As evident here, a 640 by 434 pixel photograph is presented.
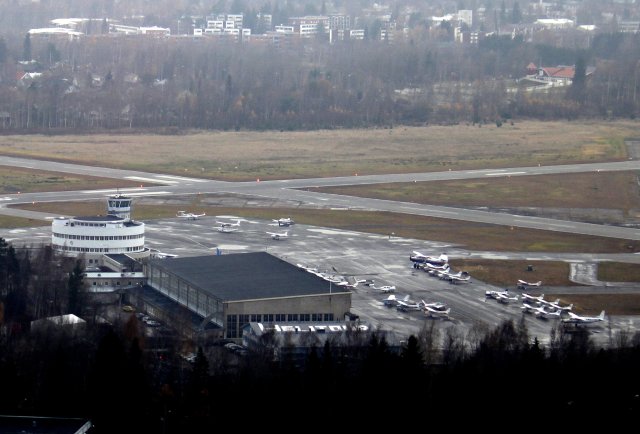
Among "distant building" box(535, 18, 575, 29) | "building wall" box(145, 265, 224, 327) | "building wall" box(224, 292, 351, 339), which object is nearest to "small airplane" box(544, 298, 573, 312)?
"building wall" box(224, 292, 351, 339)

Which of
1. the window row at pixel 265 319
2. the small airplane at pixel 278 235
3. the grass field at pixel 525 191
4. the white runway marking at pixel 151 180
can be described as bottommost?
the white runway marking at pixel 151 180

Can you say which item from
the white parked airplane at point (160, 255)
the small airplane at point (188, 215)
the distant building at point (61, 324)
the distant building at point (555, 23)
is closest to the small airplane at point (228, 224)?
the small airplane at point (188, 215)

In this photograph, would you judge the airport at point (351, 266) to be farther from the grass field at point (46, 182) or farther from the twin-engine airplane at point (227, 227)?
the grass field at point (46, 182)

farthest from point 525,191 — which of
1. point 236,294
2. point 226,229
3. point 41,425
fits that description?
point 41,425

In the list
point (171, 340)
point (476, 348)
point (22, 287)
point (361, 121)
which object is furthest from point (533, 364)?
point (361, 121)

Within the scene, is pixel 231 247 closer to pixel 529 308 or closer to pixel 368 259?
pixel 368 259

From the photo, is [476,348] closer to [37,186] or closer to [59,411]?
[59,411]
